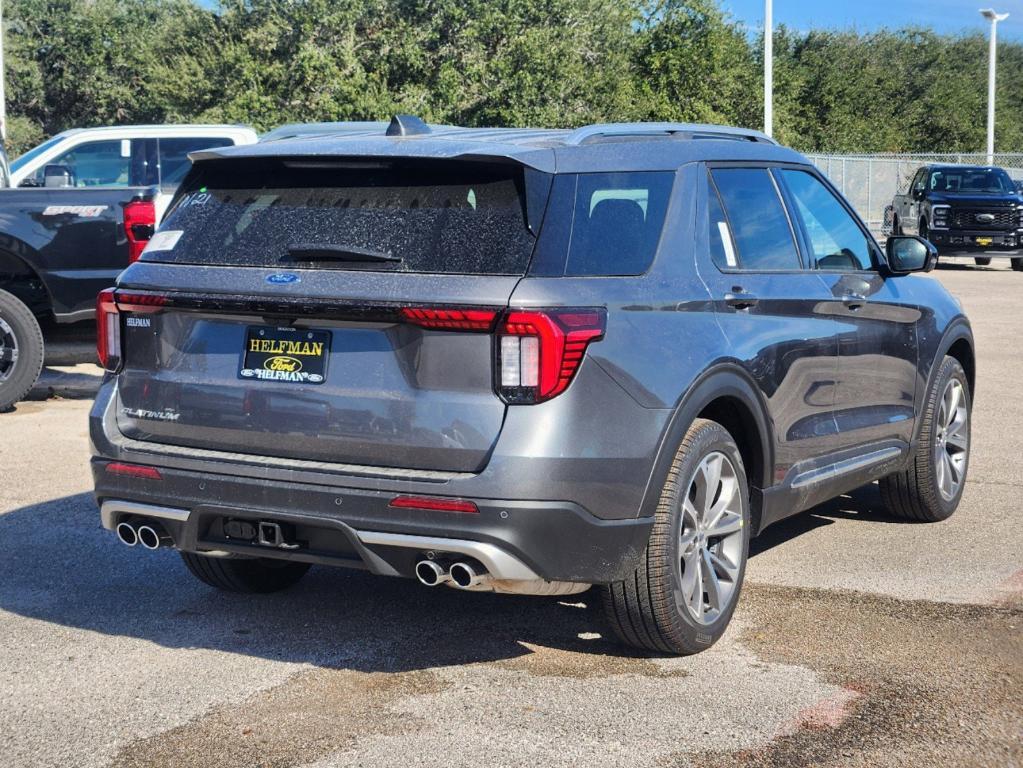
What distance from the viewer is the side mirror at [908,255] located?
6.49 m

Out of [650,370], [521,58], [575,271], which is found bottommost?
[650,370]

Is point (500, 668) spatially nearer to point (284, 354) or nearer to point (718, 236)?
point (284, 354)

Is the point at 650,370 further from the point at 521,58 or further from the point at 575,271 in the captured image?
the point at 521,58

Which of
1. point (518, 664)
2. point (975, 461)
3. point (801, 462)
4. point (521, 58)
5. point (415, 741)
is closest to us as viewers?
point (415, 741)

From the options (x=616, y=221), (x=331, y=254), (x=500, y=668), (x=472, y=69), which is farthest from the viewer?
(x=472, y=69)

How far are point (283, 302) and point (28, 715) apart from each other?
1.52m

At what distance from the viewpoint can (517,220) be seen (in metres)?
4.46

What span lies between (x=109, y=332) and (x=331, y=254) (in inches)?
38.4

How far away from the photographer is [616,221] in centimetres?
470

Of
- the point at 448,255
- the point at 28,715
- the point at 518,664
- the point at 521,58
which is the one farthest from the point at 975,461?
the point at 521,58

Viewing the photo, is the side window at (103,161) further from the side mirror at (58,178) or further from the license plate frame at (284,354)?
the license plate frame at (284,354)

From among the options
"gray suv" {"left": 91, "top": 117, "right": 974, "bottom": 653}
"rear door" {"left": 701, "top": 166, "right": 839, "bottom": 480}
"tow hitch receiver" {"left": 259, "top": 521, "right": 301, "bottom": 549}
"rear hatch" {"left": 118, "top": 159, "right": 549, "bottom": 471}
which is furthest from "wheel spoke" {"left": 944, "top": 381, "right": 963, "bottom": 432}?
"tow hitch receiver" {"left": 259, "top": 521, "right": 301, "bottom": 549}

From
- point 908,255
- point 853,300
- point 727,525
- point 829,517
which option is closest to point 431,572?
point 727,525

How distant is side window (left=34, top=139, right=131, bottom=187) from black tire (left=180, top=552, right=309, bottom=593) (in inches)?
343
